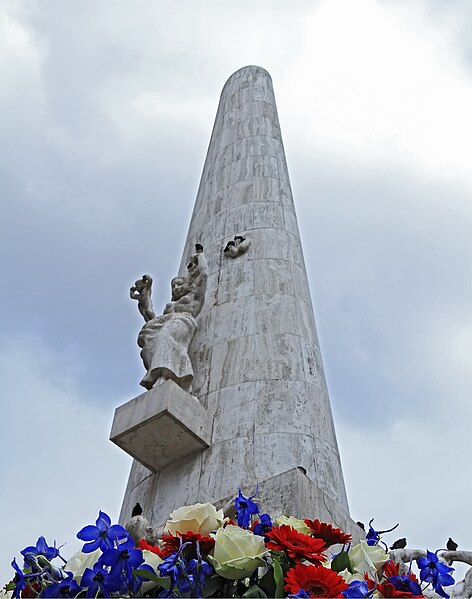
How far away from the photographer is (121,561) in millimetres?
3064

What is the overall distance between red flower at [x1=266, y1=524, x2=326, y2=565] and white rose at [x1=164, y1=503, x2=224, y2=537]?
1.03 feet

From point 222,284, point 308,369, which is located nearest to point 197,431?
point 308,369

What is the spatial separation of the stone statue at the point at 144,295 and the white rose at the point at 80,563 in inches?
253

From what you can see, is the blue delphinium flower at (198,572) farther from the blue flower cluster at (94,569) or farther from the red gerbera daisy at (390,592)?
the red gerbera daisy at (390,592)

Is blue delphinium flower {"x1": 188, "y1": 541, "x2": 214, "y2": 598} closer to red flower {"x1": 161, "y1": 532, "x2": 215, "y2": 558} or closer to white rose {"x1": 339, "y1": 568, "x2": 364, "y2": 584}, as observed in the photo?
red flower {"x1": 161, "y1": 532, "x2": 215, "y2": 558}

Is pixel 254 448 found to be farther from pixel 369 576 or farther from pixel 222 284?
pixel 369 576

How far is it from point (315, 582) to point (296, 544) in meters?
0.28

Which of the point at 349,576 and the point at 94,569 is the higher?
the point at 349,576

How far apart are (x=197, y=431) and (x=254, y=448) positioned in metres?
0.67

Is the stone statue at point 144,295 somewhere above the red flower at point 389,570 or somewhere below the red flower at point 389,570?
above

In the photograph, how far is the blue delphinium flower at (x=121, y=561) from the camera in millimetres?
3053

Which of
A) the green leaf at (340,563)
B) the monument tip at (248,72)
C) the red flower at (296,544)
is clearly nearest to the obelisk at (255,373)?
the green leaf at (340,563)

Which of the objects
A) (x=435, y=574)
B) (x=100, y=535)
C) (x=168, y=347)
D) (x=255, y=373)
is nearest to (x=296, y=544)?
(x=435, y=574)

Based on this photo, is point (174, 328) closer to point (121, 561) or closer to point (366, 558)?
point (366, 558)
